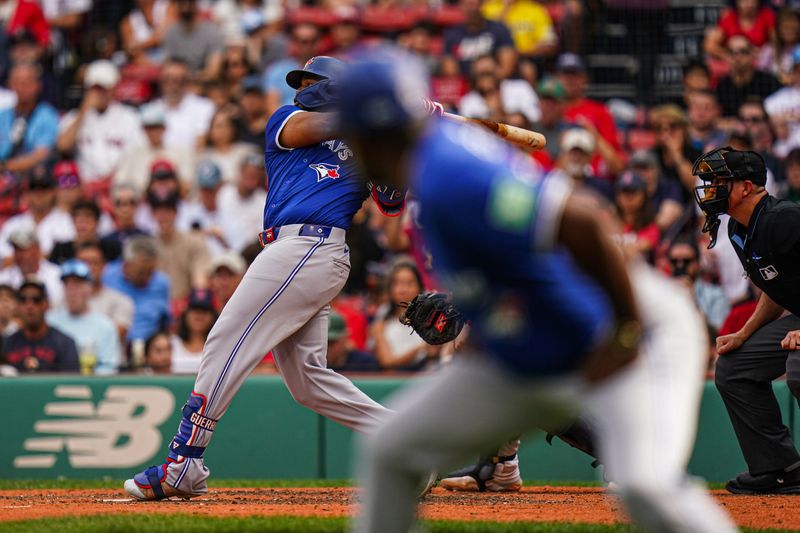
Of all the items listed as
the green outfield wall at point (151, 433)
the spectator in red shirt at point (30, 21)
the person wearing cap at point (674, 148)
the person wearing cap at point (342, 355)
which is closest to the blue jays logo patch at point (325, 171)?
the green outfield wall at point (151, 433)

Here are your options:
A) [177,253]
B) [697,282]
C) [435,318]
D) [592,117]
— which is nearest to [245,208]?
[177,253]

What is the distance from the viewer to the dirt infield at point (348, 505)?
6.48 m

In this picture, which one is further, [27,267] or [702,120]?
[702,120]

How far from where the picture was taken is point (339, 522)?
598 cm

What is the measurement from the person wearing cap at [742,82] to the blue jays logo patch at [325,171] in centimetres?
748

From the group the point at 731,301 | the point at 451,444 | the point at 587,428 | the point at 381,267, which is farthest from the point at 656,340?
the point at 381,267

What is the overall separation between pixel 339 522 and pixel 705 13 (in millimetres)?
10356

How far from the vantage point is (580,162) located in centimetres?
1216

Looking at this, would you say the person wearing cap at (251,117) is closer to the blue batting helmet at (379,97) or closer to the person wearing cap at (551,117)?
the person wearing cap at (551,117)

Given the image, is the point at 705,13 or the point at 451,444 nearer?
the point at 451,444

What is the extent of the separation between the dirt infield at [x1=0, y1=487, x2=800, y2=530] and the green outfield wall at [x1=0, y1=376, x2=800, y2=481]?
1.38 meters

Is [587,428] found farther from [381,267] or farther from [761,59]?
[761,59]

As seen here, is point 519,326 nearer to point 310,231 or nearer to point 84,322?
point 310,231

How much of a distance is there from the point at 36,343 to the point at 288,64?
5.17m
